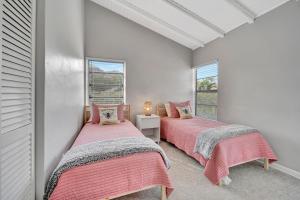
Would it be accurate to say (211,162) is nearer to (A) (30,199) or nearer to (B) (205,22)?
(A) (30,199)

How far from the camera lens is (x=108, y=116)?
2996mm

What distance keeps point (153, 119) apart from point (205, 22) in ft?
7.41

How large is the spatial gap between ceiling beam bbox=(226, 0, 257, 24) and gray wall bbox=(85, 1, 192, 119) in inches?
73.1

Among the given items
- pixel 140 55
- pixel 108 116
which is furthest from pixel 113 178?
pixel 140 55

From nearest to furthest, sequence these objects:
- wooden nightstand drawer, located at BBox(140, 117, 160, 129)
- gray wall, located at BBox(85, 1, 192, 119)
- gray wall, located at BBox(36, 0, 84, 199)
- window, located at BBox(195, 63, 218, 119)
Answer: gray wall, located at BBox(36, 0, 84, 199) < wooden nightstand drawer, located at BBox(140, 117, 160, 129) < gray wall, located at BBox(85, 1, 192, 119) < window, located at BBox(195, 63, 218, 119)

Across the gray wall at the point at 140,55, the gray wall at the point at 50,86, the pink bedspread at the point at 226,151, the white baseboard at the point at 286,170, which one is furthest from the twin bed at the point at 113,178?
the gray wall at the point at 140,55

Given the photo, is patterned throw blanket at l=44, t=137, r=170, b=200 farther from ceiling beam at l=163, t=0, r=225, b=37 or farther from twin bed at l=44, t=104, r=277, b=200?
ceiling beam at l=163, t=0, r=225, b=37

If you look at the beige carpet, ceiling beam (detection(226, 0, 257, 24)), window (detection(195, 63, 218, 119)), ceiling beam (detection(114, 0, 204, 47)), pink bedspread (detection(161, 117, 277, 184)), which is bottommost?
the beige carpet

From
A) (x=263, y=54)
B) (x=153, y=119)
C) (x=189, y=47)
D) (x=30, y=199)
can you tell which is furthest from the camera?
(x=189, y=47)

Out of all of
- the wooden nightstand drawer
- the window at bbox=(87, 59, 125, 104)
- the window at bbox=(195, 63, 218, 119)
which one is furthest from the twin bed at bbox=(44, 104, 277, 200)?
the window at bbox=(87, 59, 125, 104)

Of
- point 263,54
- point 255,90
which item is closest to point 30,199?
point 255,90

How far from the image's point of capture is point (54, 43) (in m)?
1.45

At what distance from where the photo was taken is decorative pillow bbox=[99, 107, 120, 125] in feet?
9.63

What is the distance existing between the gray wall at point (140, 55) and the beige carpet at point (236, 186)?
2070mm
